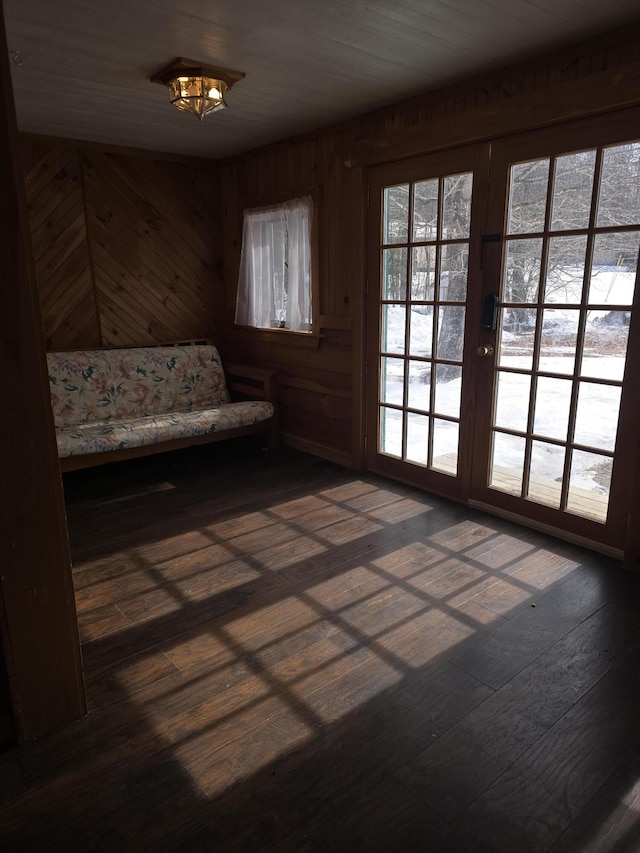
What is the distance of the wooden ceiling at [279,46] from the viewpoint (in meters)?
2.17

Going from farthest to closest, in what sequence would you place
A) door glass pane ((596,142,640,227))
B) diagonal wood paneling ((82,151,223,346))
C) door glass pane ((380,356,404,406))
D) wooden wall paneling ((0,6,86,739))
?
diagonal wood paneling ((82,151,223,346)) < door glass pane ((380,356,404,406)) < door glass pane ((596,142,640,227)) < wooden wall paneling ((0,6,86,739))

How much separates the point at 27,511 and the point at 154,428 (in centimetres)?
222

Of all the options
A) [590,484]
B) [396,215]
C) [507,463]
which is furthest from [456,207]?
[590,484]

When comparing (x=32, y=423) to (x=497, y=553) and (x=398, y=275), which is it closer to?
(x=497, y=553)

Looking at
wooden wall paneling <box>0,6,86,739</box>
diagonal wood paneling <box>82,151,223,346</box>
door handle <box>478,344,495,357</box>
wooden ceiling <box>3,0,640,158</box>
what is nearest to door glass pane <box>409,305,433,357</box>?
door handle <box>478,344,495,357</box>

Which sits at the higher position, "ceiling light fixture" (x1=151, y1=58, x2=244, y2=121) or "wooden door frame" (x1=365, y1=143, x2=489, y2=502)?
"ceiling light fixture" (x1=151, y1=58, x2=244, y2=121)

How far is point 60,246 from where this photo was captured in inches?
163

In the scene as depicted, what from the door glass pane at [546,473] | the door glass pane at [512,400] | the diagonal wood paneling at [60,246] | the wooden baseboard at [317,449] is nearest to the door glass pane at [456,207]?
the door glass pane at [512,400]

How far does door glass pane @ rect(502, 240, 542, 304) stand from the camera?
2.79m

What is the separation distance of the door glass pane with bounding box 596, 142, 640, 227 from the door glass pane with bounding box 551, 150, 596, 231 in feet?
0.19

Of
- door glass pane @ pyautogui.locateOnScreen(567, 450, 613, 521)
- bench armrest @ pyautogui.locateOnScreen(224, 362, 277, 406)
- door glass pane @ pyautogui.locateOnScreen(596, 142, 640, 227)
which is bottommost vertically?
door glass pane @ pyautogui.locateOnScreen(567, 450, 613, 521)

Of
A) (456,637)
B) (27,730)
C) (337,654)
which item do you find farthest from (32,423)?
(456,637)

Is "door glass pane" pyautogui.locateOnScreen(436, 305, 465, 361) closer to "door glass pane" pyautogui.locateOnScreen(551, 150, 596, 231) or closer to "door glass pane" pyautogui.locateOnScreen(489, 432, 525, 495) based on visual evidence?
"door glass pane" pyautogui.locateOnScreen(489, 432, 525, 495)

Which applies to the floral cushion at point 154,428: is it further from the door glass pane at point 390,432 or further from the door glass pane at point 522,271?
the door glass pane at point 522,271
